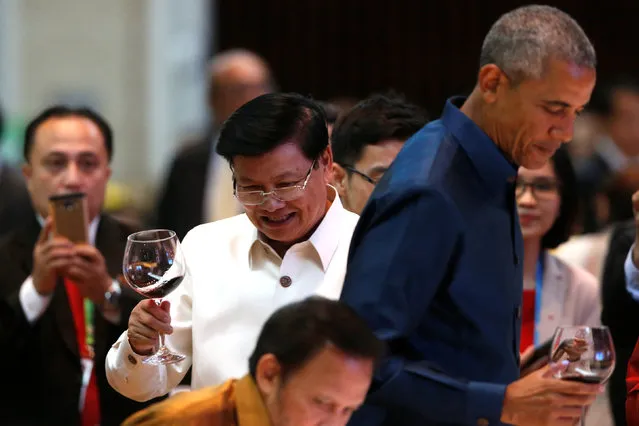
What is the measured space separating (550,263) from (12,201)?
2.56 metres

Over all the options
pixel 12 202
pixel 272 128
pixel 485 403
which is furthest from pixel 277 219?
pixel 12 202

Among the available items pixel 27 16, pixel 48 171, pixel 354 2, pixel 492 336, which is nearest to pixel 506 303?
pixel 492 336

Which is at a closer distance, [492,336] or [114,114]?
[492,336]

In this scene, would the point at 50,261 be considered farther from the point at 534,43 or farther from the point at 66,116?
the point at 534,43

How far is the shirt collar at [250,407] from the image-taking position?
234cm

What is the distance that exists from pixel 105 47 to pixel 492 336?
8919mm

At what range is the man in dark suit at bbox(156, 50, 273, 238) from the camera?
615cm

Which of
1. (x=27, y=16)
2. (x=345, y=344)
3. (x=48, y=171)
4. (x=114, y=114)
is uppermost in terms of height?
(x=345, y=344)

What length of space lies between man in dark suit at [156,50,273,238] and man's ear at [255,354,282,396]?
3.74 meters

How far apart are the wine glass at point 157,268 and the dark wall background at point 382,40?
782cm

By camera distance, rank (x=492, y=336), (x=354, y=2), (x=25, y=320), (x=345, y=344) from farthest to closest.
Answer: (x=354, y=2) < (x=25, y=320) < (x=492, y=336) < (x=345, y=344)

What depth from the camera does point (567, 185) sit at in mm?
4035

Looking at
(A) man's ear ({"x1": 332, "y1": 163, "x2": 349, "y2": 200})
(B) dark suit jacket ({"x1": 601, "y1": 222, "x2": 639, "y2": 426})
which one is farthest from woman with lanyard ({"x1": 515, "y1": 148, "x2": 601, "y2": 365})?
(A) man's ear ({"x1": 332, "y1": 163, "x2": 349, "y2": 200})

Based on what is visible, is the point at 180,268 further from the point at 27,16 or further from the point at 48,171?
the point at 27,16
